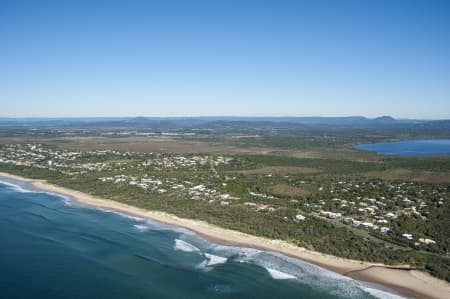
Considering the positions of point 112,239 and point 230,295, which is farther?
point 112,239

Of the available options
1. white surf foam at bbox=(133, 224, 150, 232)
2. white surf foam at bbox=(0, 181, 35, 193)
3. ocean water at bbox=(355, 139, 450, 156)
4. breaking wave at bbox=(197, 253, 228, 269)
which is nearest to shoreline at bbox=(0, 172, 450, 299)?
white surf foam at bbox=(133, 224, 150, 232)

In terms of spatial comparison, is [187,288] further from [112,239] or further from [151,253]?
[112,239]

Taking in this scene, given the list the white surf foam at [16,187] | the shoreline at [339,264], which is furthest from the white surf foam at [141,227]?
the white surf foam at [16,187]

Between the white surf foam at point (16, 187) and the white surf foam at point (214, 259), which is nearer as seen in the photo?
the white surf foam at point (214, 259)

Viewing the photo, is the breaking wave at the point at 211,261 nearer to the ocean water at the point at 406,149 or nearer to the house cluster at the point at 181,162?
the house cluster at the point at 181,162

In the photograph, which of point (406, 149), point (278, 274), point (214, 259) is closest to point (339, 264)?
point (278, 274)

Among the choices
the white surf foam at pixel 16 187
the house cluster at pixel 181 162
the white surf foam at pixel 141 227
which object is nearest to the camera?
the white surf foam at pixel 141 227

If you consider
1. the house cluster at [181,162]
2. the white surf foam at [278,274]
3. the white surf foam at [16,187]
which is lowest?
the white surf foam at [278,274]

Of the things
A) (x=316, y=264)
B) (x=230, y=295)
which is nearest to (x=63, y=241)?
(x=230, y=295)
